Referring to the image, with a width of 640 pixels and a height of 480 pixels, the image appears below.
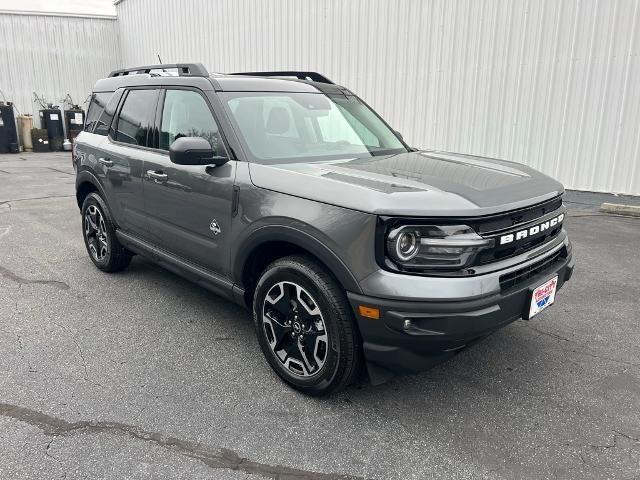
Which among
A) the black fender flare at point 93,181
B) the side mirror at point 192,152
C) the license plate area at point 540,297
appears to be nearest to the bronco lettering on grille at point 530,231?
the license plate area at point 540,297

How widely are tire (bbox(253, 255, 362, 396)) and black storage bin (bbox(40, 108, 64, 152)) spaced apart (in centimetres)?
1799

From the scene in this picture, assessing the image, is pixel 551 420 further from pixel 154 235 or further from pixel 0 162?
pixel 0 162

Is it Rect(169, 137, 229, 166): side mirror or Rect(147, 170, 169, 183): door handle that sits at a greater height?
Rect(169, 137, 229, 166): side mirror

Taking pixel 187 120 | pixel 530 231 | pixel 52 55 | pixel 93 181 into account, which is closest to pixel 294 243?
pixel 530 231

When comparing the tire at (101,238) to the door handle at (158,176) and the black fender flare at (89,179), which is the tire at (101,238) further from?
the door handle at (158,176)

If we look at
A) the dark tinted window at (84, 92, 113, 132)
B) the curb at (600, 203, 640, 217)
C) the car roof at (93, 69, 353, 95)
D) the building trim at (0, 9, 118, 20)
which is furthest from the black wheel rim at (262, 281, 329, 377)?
the building trim at (0, 9, 118, 20)

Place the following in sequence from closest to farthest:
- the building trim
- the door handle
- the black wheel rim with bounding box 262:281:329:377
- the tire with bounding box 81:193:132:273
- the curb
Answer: the black wheel rim with bounding box 262:281:329:377, the door handle, the tire with bounding box 81:193:132:273, the curb, the building trim

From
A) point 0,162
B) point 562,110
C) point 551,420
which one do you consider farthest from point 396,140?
point 0,162

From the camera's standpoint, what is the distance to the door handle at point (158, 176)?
3691mm

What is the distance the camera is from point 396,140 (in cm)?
411

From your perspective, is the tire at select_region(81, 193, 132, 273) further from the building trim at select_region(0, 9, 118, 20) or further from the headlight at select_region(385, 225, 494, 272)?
the building trim at select_region(0, 9, 118, 20)

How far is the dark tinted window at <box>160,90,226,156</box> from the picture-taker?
3375mm

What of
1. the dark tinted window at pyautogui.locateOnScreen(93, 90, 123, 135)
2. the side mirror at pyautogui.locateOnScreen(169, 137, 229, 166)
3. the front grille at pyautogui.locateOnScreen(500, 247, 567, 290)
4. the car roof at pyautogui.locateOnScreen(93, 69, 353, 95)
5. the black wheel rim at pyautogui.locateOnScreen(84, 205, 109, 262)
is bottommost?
the black wheel rim at pyautogui.locateOnScreen(84, 205, 109, 262)

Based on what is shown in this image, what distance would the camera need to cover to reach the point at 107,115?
15.4 ft
